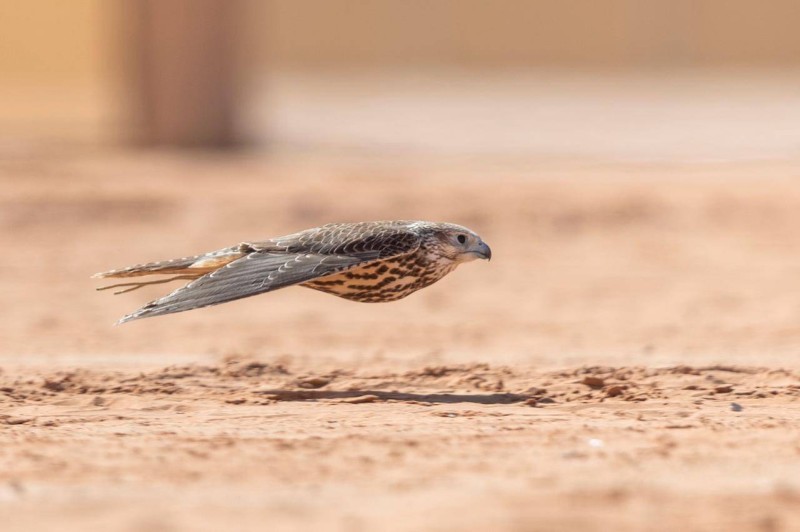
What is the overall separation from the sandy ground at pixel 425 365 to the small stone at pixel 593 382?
1 cm

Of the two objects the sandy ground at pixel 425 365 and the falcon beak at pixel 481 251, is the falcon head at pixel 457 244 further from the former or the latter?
the sandy ground at pixel 425 365

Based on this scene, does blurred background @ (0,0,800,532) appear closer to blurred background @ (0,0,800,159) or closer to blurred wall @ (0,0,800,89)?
blurred background @ (0,0,800,159)

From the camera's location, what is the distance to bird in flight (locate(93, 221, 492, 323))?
266 inches

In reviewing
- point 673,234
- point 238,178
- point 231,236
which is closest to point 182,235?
point 231,236

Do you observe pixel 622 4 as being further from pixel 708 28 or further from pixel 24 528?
pixel 24 528

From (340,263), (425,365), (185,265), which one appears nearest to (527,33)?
(425,365)

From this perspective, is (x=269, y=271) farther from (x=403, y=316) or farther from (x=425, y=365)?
(x=403, y=316)

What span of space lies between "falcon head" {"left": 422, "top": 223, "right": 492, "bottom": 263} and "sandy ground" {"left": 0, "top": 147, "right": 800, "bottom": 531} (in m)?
0.72

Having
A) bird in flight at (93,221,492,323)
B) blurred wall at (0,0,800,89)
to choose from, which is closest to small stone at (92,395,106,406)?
bird in flight at (93,221,492,323)

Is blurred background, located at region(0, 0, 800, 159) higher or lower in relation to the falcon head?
higher

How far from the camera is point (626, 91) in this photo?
36.3 metres

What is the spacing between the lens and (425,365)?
8250mm

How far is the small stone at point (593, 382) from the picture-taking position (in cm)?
738

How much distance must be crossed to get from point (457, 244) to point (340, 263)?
0.71m
